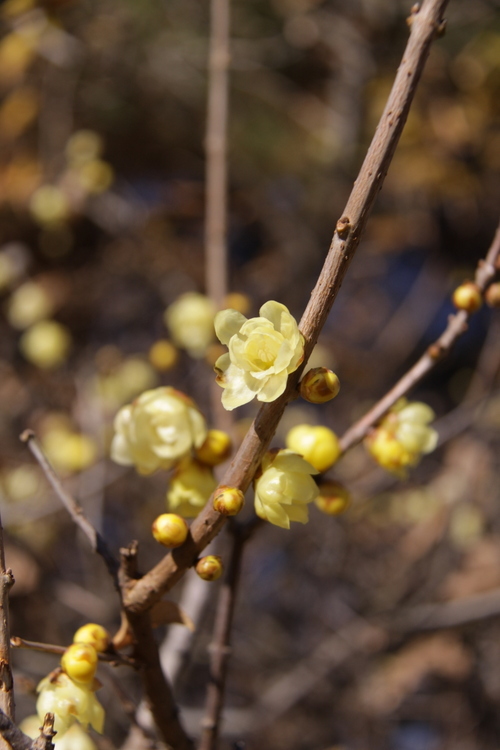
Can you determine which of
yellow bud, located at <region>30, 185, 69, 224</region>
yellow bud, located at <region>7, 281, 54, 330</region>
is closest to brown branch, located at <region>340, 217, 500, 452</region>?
yellow bud, located at <region>7, 281, 54, 330</region>

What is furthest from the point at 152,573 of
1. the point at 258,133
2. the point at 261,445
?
the point at 258,133

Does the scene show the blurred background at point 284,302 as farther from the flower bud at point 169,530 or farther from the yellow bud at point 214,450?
the flower bud at point 169,530

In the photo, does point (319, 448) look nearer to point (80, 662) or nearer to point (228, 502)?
point (228, 502)

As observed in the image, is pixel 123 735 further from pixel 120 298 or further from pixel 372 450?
pixel 120 298

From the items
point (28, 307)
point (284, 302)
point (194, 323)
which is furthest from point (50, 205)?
point (194, 323)

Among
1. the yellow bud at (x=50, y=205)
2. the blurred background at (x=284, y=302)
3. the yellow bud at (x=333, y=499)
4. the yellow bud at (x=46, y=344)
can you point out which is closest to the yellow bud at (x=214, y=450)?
the yellow bud at (x=333, y=499)

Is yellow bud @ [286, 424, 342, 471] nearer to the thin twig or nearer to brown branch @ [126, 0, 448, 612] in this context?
brown branch @ [126, 0, 448, 612]
